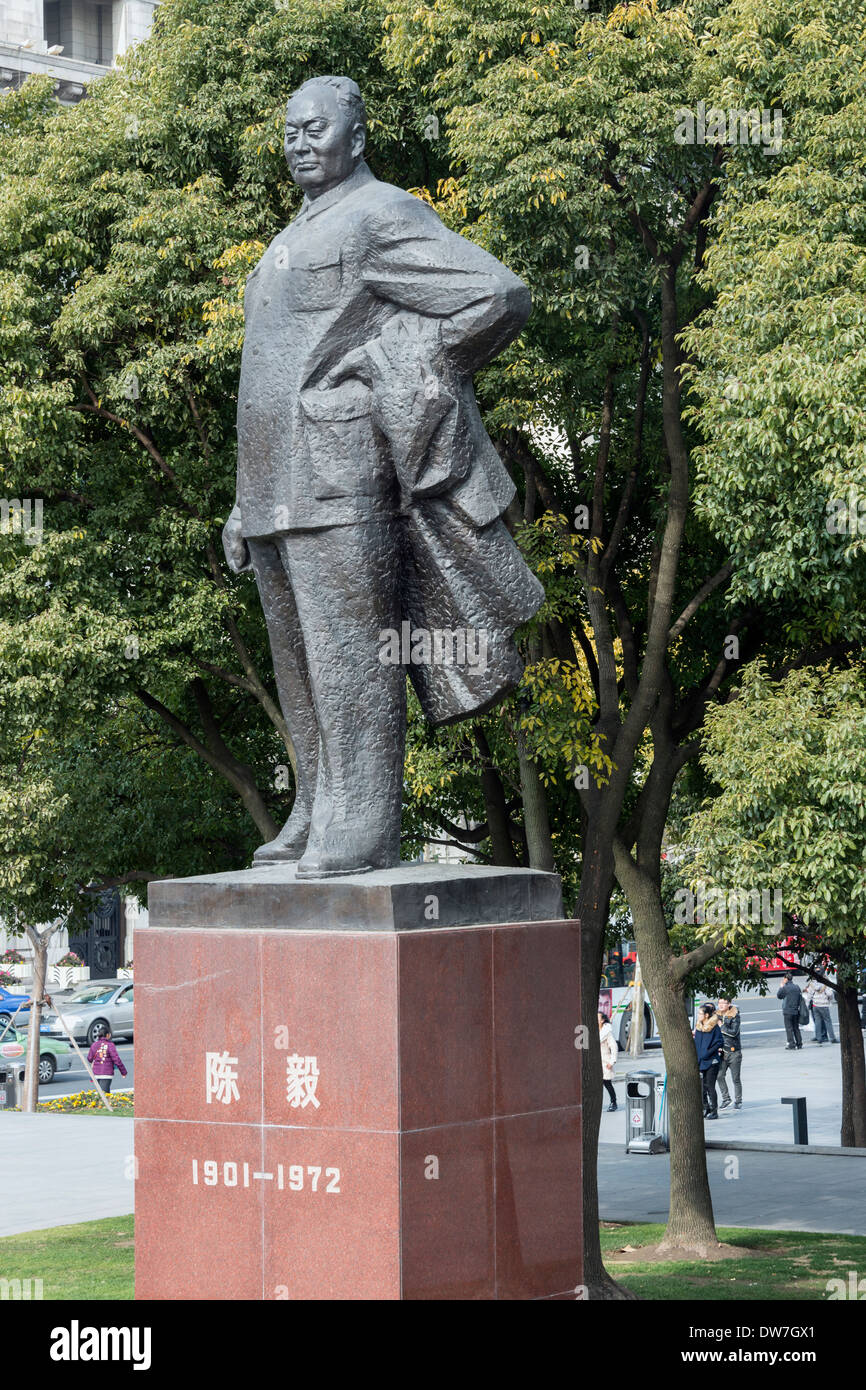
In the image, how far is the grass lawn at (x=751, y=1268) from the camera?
13922mm

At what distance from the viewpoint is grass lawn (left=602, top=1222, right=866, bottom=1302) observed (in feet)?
45.7

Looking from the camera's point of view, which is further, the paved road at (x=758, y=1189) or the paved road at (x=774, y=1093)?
the paved road at (x=774, y=1093)

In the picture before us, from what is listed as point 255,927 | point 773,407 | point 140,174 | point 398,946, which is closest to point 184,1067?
point 255,927

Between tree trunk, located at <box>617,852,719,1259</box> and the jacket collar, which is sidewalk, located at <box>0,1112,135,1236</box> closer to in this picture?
tree trunk, located at <box>617,852,719,1259</box>

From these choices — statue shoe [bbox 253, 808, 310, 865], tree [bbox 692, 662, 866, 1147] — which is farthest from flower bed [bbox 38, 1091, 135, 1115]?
statue shoe [bbox 253, 808, 310, 865]

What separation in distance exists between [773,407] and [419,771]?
4.74 metres

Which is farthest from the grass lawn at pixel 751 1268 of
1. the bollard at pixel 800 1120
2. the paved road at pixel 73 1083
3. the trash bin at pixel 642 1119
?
the paved road at pixel 73 1083

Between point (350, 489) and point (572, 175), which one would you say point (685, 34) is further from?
point (350, 489)

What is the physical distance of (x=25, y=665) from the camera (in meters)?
14.1

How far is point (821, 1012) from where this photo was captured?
35.4 meters

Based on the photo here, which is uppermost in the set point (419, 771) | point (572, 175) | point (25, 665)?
point (572, 175)

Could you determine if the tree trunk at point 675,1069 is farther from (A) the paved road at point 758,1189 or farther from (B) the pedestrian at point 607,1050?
(B) the pedestrian at point 607,1050

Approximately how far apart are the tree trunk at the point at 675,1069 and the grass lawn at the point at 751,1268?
403 millimetres

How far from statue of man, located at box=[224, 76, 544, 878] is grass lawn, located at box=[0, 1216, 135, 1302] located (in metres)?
7.58
